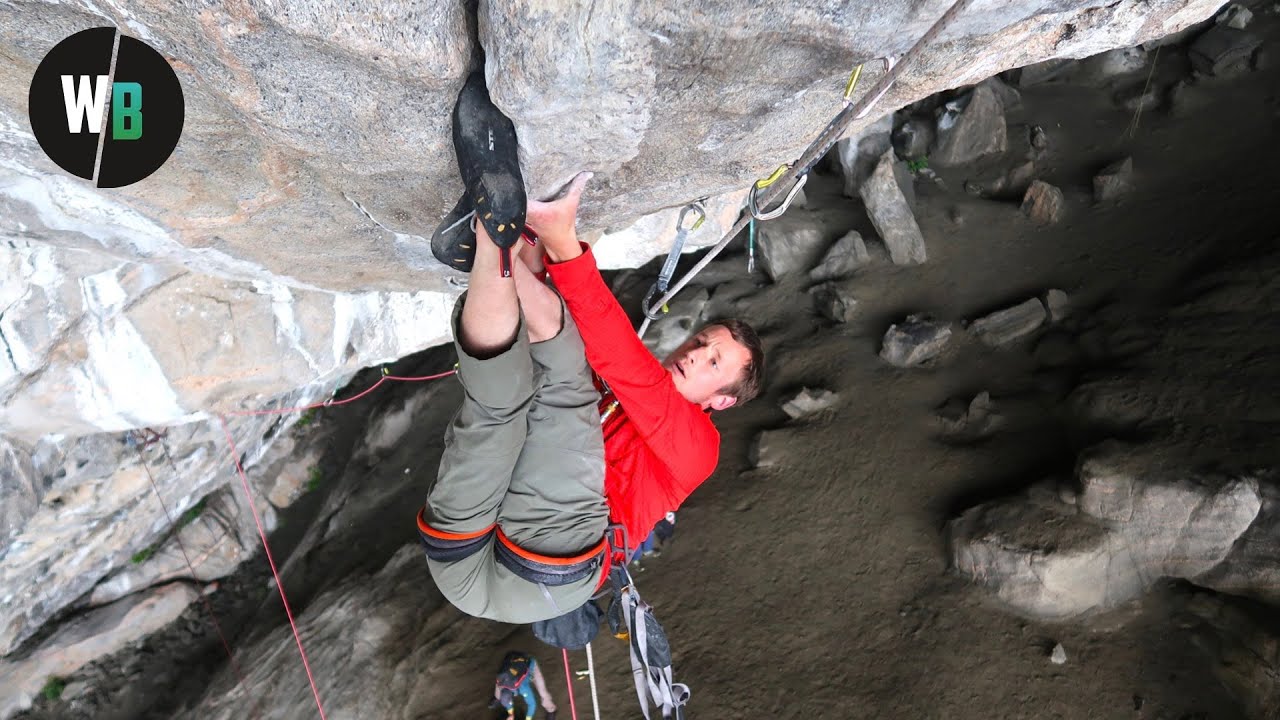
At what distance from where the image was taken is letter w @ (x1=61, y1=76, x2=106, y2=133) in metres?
1.88

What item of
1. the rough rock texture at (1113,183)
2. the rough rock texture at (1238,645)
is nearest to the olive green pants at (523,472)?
the rough rock texture at (1238,645)

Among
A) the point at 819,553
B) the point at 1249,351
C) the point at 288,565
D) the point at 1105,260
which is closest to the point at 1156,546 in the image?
the point at 1249,351

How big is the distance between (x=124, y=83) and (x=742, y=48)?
1605 millimetres

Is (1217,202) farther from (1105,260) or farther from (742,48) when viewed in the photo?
(742,48)

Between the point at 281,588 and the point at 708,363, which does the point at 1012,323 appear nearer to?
the point at 708,363

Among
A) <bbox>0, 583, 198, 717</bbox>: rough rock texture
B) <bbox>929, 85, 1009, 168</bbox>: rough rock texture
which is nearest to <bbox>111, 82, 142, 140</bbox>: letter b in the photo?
<bbox>0, 583, 198, 717</bbox>: rough rock texture

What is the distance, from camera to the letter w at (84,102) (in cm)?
188

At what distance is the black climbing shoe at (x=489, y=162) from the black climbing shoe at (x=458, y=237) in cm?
13

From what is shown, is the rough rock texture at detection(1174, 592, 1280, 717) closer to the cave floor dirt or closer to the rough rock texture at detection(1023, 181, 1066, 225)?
the cave floor dirt

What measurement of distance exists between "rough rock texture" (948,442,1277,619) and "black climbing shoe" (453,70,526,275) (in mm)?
4009

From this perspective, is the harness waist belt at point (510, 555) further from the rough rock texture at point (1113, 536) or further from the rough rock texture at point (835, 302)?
the rough rock texture at point (835, 302)

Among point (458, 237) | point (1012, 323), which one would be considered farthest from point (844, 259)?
point (458, 237)

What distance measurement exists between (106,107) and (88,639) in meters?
5.87

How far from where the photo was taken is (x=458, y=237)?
208 centimetres
